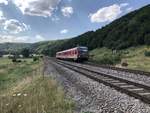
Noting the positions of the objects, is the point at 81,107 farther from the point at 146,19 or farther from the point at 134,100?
the point at 146,19

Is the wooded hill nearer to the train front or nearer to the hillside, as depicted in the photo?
the hillside

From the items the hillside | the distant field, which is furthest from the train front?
the hillside

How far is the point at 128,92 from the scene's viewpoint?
1099cm

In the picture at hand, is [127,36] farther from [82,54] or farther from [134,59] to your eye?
[82,54]

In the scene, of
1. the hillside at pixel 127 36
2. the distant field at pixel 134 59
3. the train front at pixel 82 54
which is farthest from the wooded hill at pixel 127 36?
the train front at pixel 82 54

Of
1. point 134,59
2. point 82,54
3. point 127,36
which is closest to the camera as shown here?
point 82,54

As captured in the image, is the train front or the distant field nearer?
the distant field

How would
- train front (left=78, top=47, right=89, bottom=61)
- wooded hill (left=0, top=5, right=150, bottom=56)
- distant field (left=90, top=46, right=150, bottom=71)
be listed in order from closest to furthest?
distant field (left=90, top=46, right=150, bottom=71)
train front (left=78, top=47, right=89, bottom=61)
wooded hill (left=0, top=5, right=150, bottom=56)

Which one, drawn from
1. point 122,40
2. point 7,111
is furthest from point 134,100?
point 122,40

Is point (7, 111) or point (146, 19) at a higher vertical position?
point (146, 19)

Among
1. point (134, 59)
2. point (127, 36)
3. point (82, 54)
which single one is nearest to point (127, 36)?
point (127, 36)

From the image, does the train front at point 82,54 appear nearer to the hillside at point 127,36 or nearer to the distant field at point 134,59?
the distant field at point 134,59

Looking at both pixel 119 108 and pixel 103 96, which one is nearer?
pixel 119 108

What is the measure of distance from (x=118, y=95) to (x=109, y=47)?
305 ft
